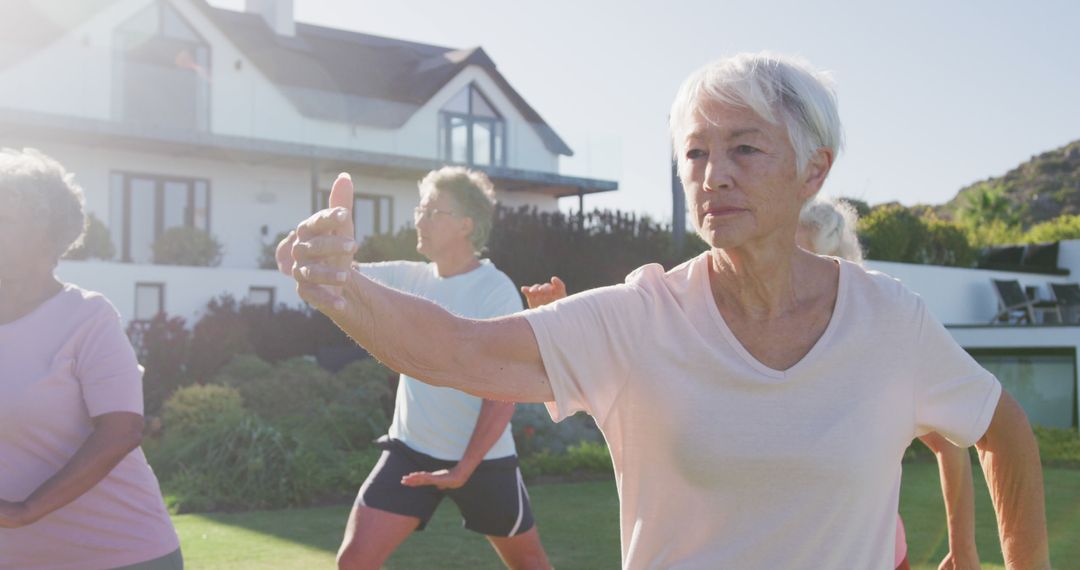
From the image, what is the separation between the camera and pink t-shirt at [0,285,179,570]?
334 centimetres

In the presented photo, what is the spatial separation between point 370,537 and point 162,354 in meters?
12.0

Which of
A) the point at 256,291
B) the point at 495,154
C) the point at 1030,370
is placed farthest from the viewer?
the point at 495,154

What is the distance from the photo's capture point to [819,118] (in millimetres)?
2527

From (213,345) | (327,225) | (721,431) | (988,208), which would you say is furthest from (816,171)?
(988,208)

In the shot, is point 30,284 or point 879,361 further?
point 30,284

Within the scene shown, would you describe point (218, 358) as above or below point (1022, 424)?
below

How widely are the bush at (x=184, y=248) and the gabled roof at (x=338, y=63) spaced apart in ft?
14.1

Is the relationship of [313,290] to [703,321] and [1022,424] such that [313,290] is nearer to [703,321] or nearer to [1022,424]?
[703,321]

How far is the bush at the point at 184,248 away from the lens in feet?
71.2

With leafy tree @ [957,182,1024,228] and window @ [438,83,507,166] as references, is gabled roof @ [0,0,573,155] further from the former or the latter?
leafy tree @ [957,182,1024,228]

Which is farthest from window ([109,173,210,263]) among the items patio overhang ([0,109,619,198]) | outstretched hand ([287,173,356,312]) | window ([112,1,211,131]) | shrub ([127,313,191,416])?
outstretched hand ([287,173,356,312])

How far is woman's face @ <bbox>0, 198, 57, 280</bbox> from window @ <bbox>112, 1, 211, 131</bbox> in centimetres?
1997

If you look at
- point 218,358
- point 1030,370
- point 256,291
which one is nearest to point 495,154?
point 256,291

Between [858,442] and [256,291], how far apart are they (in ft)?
68.1
